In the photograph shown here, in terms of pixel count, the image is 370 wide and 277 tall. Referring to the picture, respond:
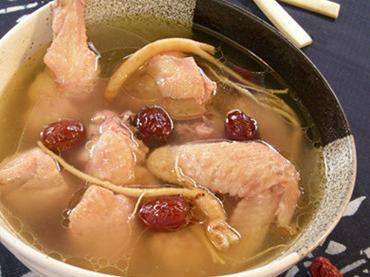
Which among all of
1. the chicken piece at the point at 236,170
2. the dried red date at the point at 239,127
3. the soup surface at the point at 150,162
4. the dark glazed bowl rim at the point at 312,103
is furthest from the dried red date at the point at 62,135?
the dark glazed bowl rim at the point at 312,103

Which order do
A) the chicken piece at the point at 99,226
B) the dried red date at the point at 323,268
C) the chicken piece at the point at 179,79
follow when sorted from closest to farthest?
the chicken piece at the point at 99,226
the dried red date at the point at 323,268
the chicken piece at the point at 179,79

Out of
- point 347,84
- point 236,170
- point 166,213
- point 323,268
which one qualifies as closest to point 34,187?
point 166,213

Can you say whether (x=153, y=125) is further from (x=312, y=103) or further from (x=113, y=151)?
(x=312, y=103)

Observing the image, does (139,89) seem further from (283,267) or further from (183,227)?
(283,267)

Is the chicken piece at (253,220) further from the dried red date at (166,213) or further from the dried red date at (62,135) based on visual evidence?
Result: the dried red date at (62,135)

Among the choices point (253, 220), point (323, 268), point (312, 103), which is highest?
point (312, 103)

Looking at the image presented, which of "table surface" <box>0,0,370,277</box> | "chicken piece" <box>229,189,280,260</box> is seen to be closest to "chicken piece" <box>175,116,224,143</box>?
"chicken piece" <box>229,189,280,260</box>

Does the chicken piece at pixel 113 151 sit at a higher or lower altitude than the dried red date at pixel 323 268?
higher
